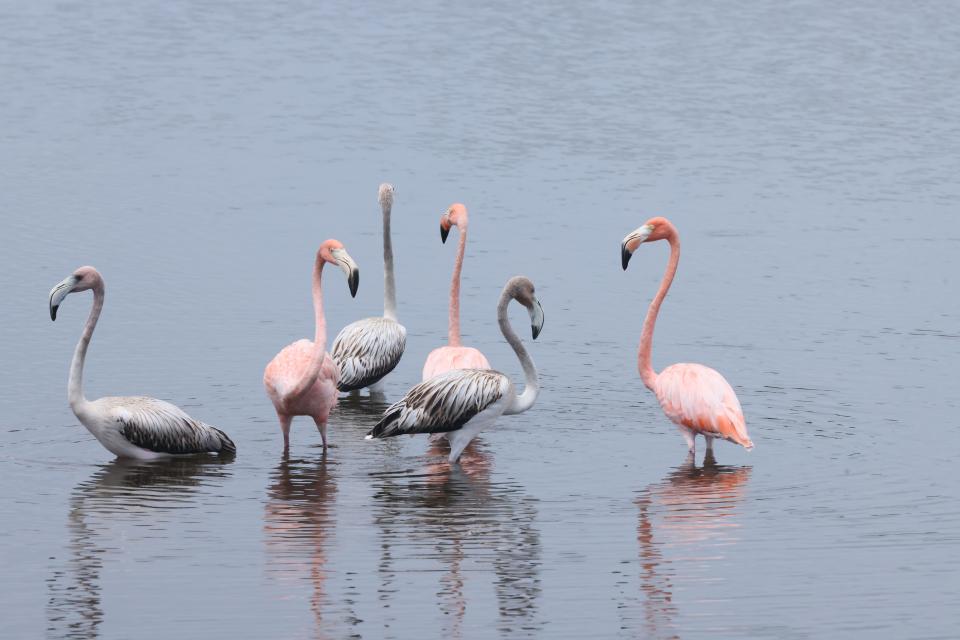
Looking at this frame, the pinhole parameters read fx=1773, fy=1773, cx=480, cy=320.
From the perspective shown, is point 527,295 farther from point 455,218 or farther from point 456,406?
point 455,218

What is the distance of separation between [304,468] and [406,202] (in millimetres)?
7607

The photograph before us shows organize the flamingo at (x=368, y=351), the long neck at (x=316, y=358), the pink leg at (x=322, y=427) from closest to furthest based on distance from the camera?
the long neck at (x=316, y=358) < the pink leg at (x=322, y=427) < the flamingo at (x=368, y=351)

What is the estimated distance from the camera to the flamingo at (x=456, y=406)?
10977 millimetres

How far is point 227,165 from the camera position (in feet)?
64.3

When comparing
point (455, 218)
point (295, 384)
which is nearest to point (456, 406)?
point (295, 384)

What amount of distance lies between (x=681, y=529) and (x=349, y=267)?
10.8 feet

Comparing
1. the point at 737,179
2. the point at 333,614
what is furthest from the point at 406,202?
the point at 333,614

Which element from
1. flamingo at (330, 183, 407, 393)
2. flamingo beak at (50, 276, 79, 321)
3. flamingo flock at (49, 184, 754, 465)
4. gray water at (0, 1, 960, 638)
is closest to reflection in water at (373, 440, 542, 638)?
gray water at (0, 1, 960, 638)

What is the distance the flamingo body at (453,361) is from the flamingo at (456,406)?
679 mm

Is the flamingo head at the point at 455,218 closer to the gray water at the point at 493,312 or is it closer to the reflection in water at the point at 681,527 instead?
the gray water at the point at 493,312

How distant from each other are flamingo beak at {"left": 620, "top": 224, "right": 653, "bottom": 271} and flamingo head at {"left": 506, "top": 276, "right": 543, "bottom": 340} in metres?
0.67

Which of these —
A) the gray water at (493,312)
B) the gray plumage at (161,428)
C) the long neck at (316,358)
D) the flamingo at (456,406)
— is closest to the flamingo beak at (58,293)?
the gray plumage at (161,428)

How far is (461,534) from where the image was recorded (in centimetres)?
940

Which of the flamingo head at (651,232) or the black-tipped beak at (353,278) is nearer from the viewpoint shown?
the black-tipped beak at (353,278)
